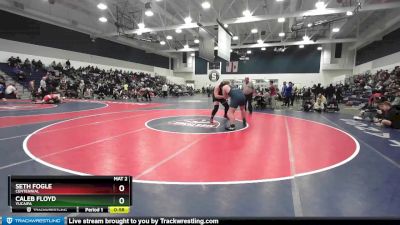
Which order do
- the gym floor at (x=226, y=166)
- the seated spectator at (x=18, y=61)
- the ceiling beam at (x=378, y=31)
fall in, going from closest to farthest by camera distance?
1. the gym floor at (x=226, y=166)
2. the seated spectator at (x=18, y=61)
3. the ceiling beam at (x=378, y=31)

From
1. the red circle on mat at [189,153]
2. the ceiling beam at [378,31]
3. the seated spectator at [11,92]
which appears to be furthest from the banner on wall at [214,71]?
the red circle on mat at [189,153]

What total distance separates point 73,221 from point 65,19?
24497mm

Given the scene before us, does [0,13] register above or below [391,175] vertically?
above

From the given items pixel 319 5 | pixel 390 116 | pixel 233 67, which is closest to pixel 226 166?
pixel 390 116

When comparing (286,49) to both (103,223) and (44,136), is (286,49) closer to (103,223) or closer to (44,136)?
(44,136)

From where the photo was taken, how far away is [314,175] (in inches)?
127

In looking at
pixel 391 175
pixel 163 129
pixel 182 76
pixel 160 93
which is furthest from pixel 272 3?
pixel 182 76

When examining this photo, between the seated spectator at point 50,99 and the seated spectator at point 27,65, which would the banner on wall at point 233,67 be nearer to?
the seated spectator at point 27,65

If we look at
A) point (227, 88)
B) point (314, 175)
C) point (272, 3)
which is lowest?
point (314, 175)
